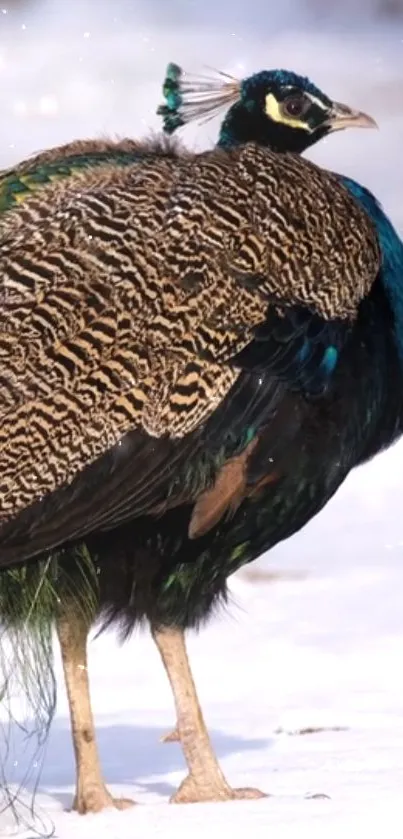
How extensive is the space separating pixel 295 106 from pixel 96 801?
1.53 m

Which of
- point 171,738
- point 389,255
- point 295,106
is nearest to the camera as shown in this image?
point 389,255

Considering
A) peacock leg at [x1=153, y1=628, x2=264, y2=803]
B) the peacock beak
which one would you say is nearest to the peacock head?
the peacock beak

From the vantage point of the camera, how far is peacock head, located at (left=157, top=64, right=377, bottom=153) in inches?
183

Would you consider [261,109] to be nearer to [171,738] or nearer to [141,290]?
[141,290]

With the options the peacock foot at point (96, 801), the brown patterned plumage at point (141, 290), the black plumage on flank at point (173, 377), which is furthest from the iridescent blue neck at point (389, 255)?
the peacock foot at point (96, 801)

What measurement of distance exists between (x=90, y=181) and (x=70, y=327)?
438 mm

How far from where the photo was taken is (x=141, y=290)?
3893 millimetres

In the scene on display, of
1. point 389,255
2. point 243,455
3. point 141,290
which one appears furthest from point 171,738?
point 141,290

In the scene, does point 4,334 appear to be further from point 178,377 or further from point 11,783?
point 11,783

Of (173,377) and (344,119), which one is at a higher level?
(344,119)

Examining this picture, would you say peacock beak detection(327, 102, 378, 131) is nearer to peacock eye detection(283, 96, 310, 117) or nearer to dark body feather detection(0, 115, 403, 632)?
peacock eye detection(283, 96, 310, 117)

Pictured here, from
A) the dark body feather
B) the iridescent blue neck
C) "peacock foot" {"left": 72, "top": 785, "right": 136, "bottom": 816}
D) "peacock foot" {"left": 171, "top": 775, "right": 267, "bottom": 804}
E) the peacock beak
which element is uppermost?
the peacock beak

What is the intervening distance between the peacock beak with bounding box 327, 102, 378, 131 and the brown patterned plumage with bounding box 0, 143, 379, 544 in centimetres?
52

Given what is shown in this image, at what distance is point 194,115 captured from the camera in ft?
15.3
